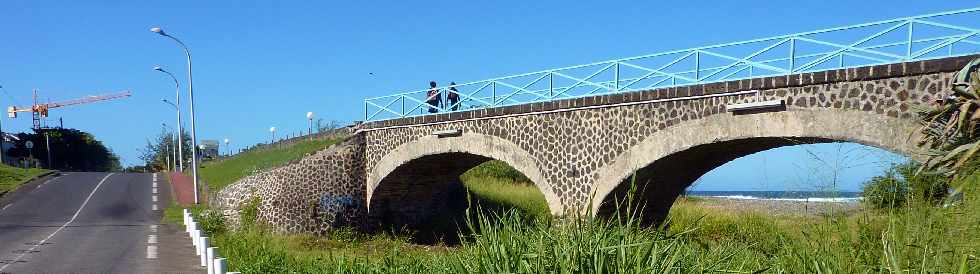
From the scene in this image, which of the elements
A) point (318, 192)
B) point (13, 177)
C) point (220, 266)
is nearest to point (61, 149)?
point (13, 177)

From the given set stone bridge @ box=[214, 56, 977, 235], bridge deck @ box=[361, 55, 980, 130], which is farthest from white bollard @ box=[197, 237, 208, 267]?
bridge deck @ box=[361, 55, 980, 130]

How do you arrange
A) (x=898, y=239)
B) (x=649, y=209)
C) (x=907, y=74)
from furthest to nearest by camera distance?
(x=649, y=209) → (x=907, y=74) → (x=898, y=239)

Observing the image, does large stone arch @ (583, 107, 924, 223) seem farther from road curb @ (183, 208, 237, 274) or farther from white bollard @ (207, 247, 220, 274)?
white bollard @ (207, 247, 220, 274)

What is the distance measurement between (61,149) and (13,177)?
36898 mm

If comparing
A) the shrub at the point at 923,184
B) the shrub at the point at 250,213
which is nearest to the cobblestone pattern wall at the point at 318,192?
the shrub at the point at 250,213

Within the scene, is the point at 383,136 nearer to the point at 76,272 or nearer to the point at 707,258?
the point at 76,272

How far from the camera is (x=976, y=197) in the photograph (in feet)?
15.7

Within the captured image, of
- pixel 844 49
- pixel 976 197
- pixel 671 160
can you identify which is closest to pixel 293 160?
pixel 671 160

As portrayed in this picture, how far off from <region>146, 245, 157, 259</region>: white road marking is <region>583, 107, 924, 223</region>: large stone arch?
886cm

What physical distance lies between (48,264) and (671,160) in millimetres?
11646

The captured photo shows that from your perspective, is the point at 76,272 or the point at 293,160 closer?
the point at 76,272

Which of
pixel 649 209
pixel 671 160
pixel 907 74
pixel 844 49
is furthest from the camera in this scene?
pixel 649 209

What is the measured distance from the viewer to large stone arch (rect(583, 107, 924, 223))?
10.1 metres

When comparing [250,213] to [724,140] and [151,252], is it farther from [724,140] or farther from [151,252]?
[724,140]
